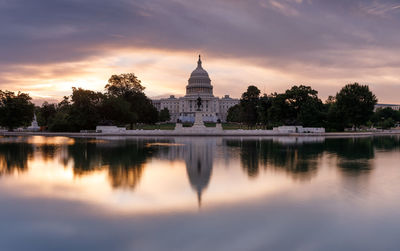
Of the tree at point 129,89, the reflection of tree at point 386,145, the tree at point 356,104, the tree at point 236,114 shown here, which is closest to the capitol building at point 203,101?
the tree at point 236,114

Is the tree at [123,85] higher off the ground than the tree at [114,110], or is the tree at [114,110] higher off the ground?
the tree at [123,85]

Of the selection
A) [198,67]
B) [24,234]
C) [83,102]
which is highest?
[198,67]

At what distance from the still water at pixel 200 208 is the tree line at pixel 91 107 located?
43.1 metres

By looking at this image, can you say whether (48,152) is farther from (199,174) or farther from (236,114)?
(236,114)

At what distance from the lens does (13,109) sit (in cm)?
6569

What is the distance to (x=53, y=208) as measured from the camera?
34.8ft

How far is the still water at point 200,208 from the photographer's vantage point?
789 cm

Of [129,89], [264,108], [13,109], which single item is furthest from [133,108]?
[264,108]

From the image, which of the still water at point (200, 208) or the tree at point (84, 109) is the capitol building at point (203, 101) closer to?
the tree at point (84, 109)

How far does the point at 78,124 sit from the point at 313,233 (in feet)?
190

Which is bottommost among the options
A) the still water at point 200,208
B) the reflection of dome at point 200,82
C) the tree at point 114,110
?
the still water at point 200,208

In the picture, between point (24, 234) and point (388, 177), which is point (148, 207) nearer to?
point (24, 234)

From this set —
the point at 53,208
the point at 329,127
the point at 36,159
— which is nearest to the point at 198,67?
the point at 329,127

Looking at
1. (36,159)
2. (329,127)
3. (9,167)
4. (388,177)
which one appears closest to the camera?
(388,177)
